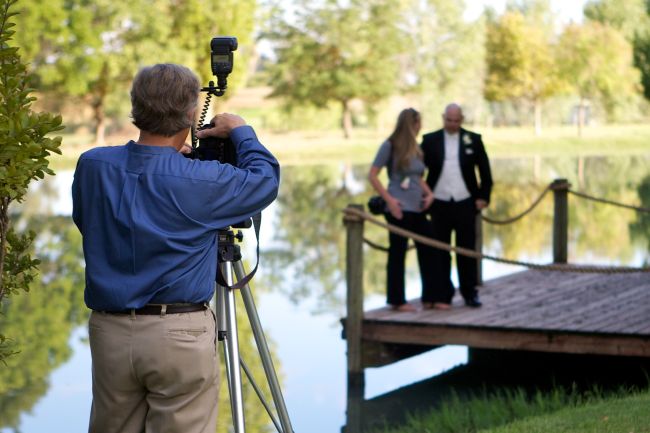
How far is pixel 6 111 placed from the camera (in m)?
4.24

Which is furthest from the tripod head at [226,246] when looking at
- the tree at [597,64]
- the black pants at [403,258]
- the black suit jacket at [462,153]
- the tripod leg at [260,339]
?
the tree at [597,64]

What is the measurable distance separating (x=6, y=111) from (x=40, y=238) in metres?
18.6

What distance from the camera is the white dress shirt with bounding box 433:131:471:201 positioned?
10172mm

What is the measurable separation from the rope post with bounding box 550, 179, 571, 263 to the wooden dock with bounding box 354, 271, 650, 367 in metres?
1.90

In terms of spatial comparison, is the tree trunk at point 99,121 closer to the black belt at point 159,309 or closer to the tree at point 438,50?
the tree at point 438,50

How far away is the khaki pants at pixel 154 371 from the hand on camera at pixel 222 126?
0.57 m

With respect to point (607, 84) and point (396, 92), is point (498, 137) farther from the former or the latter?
point (607, 84)

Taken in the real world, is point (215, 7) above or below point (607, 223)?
above

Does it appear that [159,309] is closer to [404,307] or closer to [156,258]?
[156,258]

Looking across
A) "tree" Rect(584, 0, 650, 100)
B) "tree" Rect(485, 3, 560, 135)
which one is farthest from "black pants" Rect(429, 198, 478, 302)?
"tree" Rect(584, 0, 650, 100)

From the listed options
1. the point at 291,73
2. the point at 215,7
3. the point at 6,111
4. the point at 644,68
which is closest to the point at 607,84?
the point at 291,73

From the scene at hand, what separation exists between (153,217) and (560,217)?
10.1 metres

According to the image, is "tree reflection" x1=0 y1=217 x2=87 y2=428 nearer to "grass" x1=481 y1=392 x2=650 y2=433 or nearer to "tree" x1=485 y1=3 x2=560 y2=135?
"grass" x1=481 y1=392 x2=650 y2=433

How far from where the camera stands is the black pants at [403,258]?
10164 mm
